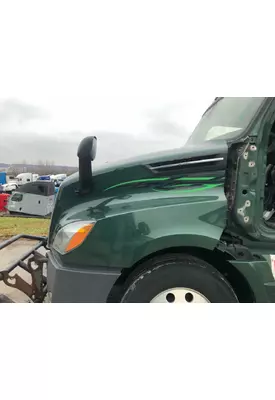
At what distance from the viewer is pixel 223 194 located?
231cm

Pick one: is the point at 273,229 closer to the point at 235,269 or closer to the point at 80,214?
the point at 235,269

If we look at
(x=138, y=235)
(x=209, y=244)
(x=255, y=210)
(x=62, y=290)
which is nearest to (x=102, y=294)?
(x=62, y=290)

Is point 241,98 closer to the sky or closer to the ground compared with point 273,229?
closer to the sky

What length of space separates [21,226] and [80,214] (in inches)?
130

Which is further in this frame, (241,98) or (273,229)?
(241,98)

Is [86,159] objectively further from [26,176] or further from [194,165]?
[26,176]

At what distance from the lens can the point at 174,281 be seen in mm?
2162

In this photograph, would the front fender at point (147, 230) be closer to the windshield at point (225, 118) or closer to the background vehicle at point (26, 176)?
the windshield at point (225, 118)

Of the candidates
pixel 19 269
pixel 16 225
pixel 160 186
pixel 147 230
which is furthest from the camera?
pixel 16 225

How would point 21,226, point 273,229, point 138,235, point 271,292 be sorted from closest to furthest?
point 138,235 < point 271,292 < point 273,229 < point 21,226

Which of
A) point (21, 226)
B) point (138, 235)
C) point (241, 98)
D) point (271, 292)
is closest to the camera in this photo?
point (138, 235)

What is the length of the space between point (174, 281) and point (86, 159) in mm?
1165

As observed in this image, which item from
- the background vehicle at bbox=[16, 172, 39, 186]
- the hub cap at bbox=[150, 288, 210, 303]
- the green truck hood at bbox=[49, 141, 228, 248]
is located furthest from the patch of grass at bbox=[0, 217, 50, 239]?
the hub cap at bbox=[150, 288, 210, 303]

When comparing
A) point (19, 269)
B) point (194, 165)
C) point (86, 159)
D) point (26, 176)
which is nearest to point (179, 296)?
point (194, 165)
